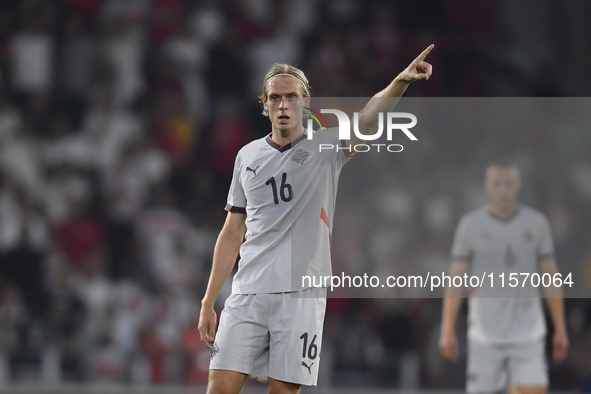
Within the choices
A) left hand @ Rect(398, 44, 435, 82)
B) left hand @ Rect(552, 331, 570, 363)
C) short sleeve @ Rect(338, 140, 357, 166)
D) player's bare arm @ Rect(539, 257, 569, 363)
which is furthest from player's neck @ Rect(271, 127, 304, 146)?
left hand @ Rect(552, 331, 570, 363)

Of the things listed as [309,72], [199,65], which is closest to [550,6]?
[309,72]

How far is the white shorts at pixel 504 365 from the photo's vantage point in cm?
628

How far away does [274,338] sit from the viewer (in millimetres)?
4410

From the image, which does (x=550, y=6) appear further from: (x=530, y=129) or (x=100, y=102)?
(x=100, y=102)

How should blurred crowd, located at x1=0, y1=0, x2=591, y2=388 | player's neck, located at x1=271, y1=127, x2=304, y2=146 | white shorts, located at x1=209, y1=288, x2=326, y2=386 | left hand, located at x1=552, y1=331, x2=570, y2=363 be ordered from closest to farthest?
white shorts, located at x1=209, y1=288, x2=326, y2=386 < player's neck, located at x1=271, y1=127, x2=304, y2=146 < left hand, located at x1=552, y1=331, x2=570, y2=363 < blurred crowd, located at x1=0, y1=0, x2=591, y2=388

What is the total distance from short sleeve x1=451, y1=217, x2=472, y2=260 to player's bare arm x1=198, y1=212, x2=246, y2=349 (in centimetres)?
234

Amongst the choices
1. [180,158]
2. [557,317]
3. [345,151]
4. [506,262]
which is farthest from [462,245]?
[180,158]

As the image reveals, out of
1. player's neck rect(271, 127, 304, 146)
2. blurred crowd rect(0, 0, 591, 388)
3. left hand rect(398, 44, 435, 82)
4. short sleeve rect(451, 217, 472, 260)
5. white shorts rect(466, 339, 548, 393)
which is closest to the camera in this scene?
left hand rect(398, 44, 435, 82)

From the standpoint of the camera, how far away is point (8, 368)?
8.34 m

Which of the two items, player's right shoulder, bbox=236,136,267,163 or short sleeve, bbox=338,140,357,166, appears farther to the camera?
player's right shoulder, bbox=236,136,267,163

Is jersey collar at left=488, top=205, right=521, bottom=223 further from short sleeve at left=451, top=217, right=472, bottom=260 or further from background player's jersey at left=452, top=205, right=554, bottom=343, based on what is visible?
short sleeve at left=451, top=217, right=472, bottom=260

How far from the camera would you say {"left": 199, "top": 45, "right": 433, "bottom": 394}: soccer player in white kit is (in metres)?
4.38

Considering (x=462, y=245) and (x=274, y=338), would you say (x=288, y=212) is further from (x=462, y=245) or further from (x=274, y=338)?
(x=462, y=245)

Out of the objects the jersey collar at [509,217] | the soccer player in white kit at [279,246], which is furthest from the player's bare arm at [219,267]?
the jersey collar at [509,217]
